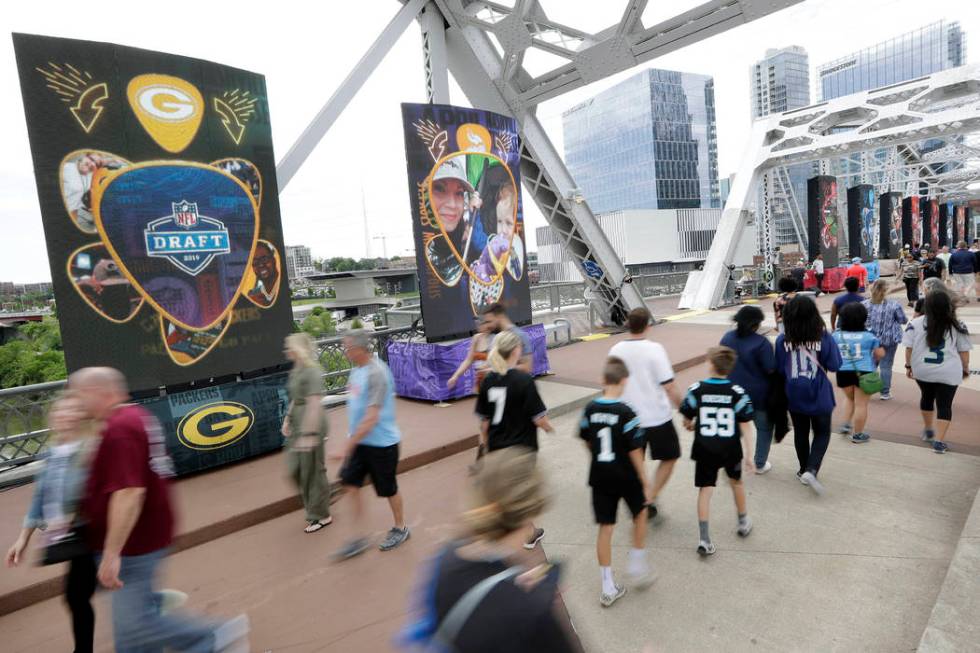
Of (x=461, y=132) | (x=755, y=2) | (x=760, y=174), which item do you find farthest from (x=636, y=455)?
(x=760, y=174)

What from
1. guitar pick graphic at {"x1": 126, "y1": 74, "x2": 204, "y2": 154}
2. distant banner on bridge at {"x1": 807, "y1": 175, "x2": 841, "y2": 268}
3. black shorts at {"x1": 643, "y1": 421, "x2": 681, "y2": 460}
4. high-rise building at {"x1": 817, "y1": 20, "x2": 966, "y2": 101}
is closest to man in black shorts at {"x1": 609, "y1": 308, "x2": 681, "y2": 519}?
black shorts at {"x1": 643, "y1": 421, "x2": 681, "y2": 460}

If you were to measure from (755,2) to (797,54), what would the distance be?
5671 inches

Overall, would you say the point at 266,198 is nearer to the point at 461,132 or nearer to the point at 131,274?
the point at 131,274

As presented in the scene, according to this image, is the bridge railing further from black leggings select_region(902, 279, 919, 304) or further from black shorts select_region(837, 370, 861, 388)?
black leggings select_region(902, 279, 919, 304)

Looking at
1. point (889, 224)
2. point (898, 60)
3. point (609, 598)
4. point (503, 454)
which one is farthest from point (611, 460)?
point (898, 60)

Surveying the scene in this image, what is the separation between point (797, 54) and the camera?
401 ft

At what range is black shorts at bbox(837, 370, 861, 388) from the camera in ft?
19.3

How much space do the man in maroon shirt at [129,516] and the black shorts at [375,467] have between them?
5.29 feet

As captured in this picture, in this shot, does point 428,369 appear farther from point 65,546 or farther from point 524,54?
point 524,54

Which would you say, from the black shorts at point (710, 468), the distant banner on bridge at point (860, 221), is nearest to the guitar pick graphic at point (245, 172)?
the black shorts at point (710, 468)

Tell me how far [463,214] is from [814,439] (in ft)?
21.3

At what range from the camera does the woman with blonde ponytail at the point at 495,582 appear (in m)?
1.48

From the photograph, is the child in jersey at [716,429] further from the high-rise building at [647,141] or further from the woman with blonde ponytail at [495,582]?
the high-rise building at [647,141]

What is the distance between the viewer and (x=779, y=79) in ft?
401
